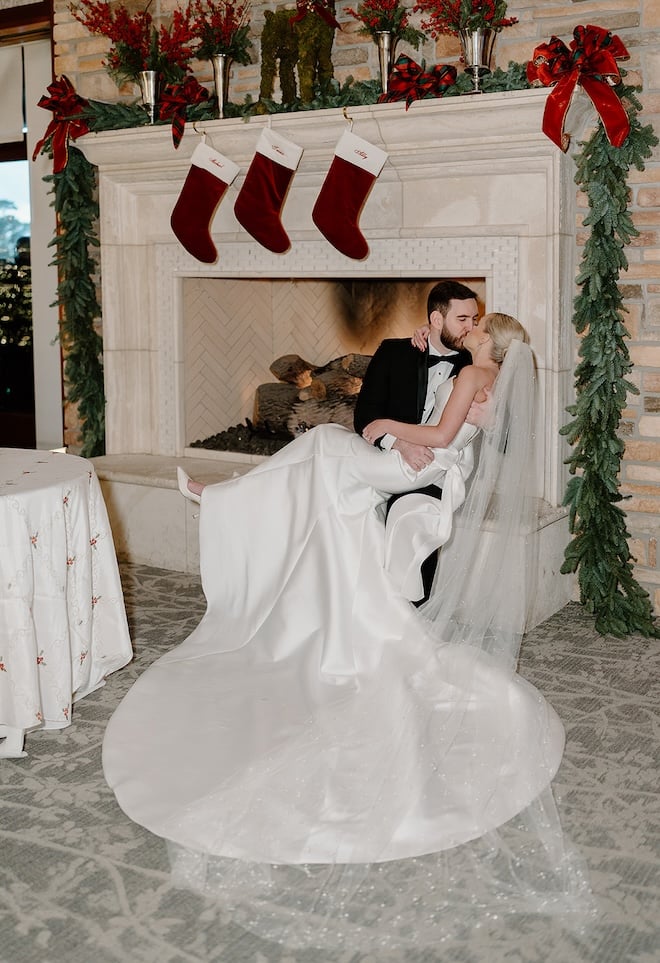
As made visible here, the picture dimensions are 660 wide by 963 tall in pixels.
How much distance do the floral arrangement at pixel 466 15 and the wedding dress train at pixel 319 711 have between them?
153 cm

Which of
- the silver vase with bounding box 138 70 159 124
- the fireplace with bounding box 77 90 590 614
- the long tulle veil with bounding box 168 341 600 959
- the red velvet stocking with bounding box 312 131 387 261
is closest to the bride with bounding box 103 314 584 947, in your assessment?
the long tulle veil with bounding box 168 341 600 959

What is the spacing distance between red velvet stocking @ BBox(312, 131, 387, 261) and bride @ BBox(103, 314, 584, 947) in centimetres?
118

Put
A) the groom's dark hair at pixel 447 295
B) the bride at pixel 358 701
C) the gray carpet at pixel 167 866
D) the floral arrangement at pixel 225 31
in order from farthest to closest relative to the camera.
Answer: the floral arrangement at pixel 225 31 < the groom's dark hair at pixel 447 295 < the bride at pixel 358 701 < the gray carpet at pixel 167 866

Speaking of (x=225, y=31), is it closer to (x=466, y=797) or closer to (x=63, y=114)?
(x=63, y=114)

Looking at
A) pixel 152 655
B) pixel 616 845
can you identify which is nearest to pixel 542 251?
pixel 152 655

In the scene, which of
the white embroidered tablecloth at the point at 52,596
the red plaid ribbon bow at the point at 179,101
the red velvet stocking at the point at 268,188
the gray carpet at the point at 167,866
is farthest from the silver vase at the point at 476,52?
the gray carpet at the point at 167,866

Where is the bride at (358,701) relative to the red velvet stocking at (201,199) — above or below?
below

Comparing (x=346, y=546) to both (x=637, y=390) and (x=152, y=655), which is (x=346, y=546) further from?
(x=637, y=390)

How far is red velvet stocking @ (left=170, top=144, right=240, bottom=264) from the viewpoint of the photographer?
492 cm

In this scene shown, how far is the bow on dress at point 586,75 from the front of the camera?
3.91 m

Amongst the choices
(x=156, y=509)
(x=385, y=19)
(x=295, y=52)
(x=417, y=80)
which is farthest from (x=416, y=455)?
(x=295, y=52)

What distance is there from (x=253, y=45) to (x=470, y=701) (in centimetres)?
333

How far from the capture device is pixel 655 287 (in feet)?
13.8

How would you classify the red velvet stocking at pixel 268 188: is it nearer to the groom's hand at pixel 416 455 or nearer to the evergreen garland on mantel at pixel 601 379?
the evergreen garland on mantel at pixel 601 379
